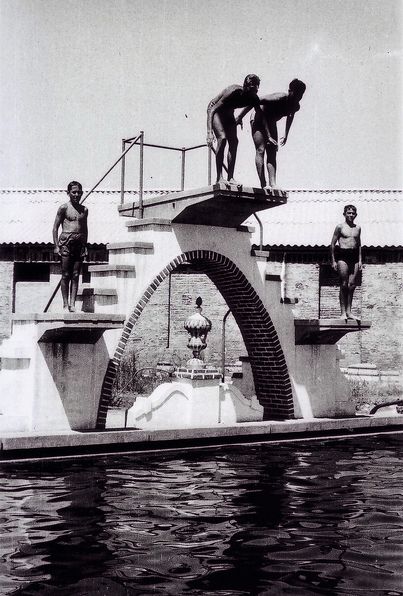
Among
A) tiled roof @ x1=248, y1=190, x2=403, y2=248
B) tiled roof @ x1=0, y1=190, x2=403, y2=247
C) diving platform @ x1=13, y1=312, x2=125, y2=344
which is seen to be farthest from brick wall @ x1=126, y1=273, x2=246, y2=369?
diving platform @ x1=13, y1=312, x2=125, y2=344

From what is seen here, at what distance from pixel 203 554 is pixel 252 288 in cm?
793

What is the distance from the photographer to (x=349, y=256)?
14391 mm

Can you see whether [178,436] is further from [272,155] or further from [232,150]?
[272,155]

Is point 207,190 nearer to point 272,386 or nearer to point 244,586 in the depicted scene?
point 272,386

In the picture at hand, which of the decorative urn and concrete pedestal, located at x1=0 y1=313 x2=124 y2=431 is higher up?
the decorative urn

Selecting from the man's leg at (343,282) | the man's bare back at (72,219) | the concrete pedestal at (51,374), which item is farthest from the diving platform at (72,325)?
the man's leg at (343,282)

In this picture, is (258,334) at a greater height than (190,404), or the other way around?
(258,334)

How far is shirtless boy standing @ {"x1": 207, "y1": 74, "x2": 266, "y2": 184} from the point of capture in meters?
12.7

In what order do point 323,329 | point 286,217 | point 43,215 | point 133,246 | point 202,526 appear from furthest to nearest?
point 43,215
point 286,217
point 323,329
point 133,246
point 202,526

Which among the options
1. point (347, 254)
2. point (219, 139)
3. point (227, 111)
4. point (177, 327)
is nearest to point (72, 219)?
point (219, 139)

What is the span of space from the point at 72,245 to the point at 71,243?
34mm

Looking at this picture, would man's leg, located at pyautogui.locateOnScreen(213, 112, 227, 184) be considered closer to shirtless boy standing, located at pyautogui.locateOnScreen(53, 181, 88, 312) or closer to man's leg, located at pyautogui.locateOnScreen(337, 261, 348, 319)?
shirtless boy standing, located at pyautogui.locateOnScreen(53, 181, 88, 312)

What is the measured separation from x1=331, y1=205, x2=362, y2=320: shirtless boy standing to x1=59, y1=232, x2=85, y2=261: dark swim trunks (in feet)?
14.9

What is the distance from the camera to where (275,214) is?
97.1ft
